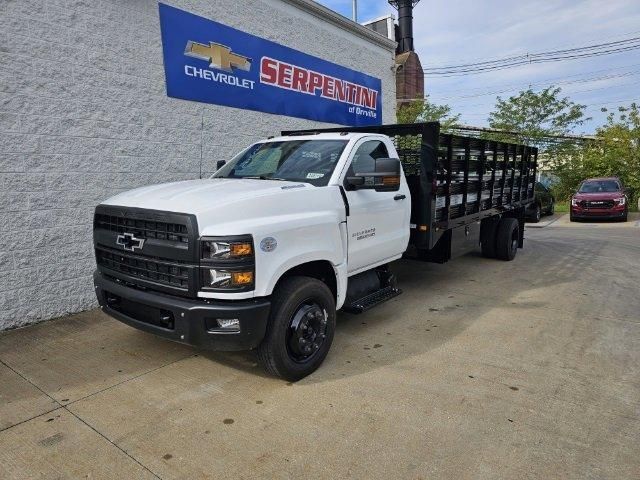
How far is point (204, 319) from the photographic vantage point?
318 cm

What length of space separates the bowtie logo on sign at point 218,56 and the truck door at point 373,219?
11.8 ft

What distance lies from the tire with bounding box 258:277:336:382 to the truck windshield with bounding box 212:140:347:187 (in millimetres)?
1023

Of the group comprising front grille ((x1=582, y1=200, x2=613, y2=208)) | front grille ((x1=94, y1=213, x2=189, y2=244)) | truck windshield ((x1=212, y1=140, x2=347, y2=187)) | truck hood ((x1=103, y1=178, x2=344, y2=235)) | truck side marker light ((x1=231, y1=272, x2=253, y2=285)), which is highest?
truck windshield ((x1=212, y1=140, x2=347, y2=187))

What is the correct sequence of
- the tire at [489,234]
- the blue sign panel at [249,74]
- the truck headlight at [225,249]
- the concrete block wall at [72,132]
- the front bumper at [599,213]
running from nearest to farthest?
the truck headlight at [225,249] < the concrete block wall at [72,132] < the blue sign panel at [249,74] < the tire at [489,234] < the front bumper at [599,213]

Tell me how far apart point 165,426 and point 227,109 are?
217 inches

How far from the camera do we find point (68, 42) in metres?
5.35

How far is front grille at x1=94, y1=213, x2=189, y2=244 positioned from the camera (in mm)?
3227

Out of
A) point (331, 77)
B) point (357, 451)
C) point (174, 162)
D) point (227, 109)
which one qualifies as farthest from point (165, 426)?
point (331, 77)

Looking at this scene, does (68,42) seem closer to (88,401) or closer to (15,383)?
(15,383)

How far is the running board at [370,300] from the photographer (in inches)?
174

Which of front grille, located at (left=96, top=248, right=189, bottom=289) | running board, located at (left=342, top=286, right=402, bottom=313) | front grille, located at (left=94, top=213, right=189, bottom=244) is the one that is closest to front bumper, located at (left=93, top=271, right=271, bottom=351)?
front grille, located at (left=96, top=248, right=189, bottom=289)

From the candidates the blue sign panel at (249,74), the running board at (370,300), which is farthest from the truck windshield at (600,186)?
the running board at (370,300)

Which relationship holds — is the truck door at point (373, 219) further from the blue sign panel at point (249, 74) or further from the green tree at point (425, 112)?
the green tree at point (425, 112)

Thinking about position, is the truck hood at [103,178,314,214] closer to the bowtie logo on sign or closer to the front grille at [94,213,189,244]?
the front grille at [94,213,189,244]
